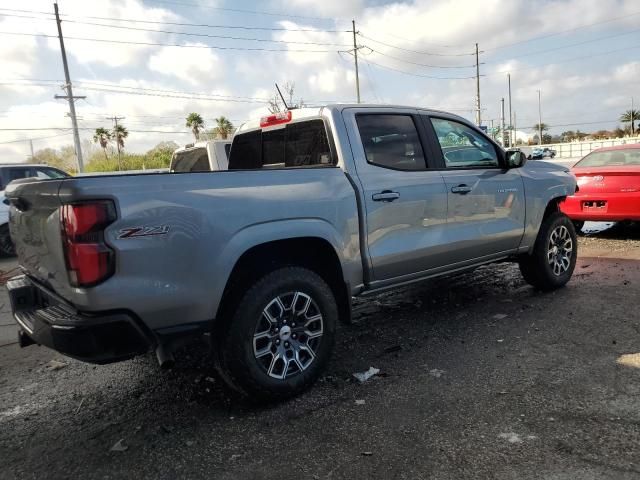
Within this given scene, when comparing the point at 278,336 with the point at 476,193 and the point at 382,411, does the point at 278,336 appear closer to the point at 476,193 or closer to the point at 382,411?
the point at 382,411

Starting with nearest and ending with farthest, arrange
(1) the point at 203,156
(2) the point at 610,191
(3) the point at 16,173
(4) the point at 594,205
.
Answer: (2) the point at 610,191
(4) the point at 594,205
(1) the point at 203,156
(3) the point at 16,173

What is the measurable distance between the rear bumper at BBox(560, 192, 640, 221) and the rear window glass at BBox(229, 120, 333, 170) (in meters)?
5.01

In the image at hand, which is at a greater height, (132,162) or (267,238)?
(132,162)

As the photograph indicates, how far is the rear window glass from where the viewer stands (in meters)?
3.99

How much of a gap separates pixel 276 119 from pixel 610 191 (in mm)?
5924

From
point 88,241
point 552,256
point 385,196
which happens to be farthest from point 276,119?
point 552,256

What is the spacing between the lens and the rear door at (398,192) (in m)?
3.79

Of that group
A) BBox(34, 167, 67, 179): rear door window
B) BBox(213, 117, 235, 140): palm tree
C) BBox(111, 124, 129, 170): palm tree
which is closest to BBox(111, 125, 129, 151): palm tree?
BBox(111, 124, 129, 170): palm tree

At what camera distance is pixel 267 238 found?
10.2 ft

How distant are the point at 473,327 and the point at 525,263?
136 cm

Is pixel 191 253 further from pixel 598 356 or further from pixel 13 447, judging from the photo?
pixel 598 356

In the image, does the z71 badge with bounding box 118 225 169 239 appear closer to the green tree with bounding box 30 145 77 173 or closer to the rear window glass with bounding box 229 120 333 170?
the rear window glass with bounding box 229 120 333 170

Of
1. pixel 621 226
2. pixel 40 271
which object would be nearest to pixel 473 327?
pixel 40 271

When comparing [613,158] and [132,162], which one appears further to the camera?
[132,162]
